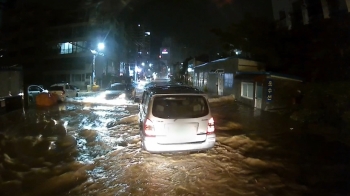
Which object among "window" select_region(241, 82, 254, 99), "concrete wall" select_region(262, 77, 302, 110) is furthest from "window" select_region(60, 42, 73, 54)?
"concrete wall" select_region(262, 77, 302, 110)

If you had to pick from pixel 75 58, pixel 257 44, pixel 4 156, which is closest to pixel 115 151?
pixel 4 156

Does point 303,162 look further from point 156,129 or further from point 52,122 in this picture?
point 52,122

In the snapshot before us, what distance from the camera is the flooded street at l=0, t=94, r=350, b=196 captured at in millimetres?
5555

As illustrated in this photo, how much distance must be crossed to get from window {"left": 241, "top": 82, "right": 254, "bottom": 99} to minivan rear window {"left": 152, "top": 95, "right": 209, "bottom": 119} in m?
12.9

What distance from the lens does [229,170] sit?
21.5 ft

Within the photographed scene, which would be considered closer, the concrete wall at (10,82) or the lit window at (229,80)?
the concrete wall at (10,82)

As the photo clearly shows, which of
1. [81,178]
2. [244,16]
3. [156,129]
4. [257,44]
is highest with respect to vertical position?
[244,16]

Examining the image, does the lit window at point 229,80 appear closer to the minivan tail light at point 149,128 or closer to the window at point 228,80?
the window at point 228,80

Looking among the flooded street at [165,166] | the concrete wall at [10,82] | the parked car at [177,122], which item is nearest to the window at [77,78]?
the concrete wall at [10,82]

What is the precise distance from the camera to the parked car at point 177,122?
21.5 feet

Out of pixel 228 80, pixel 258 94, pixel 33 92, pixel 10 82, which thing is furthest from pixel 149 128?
pixel 33 92

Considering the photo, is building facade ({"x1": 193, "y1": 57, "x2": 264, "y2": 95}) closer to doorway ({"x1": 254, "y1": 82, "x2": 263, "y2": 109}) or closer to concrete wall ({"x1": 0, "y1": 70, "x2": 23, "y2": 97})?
doorway ({"x1": 254, "y1": 82, "x2": 263, "y2": 109})

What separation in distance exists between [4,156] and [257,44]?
732 inches

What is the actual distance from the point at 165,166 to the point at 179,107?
1341 mm
